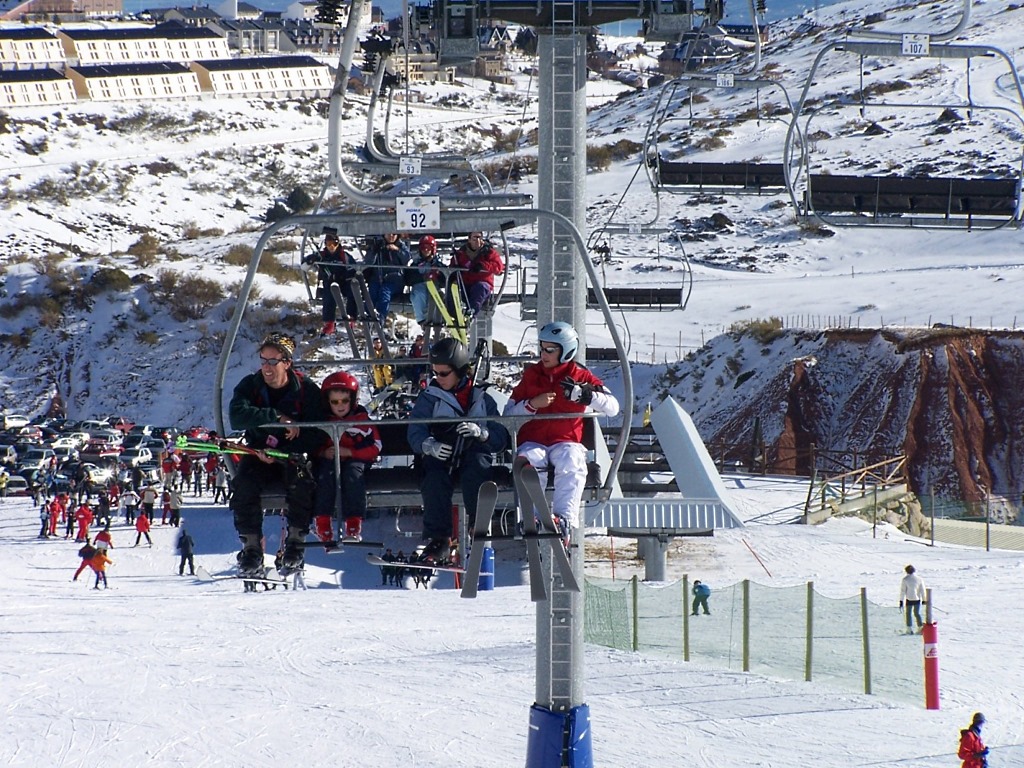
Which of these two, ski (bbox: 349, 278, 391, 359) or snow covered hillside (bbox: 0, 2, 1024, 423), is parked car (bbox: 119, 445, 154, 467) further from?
ski (bbox: 349, 278, 391, 359)

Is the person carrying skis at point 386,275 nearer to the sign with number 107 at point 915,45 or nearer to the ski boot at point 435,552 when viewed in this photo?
the ski boot at point 435,552

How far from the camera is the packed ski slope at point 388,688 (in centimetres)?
1459

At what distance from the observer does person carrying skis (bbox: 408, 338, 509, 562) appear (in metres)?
8.48

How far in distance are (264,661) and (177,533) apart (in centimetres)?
992

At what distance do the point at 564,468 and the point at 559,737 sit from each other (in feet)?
8.98

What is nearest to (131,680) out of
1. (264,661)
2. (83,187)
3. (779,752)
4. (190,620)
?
(264,661)

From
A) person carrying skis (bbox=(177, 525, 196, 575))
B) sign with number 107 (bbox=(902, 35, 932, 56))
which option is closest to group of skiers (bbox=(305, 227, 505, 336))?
sign with number 107 (bbox=(902, 35, 932, 56))

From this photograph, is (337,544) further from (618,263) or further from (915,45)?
(618,263)

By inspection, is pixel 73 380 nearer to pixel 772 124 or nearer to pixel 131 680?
pixel 772 124

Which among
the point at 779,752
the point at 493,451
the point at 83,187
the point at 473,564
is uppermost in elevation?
the point at 83,187

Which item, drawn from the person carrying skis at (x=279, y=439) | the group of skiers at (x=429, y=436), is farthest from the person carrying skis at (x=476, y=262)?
the person carrying skis at (x=279, y=439)

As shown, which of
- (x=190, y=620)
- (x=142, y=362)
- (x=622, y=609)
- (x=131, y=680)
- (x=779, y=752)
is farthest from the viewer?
(x=142, y=362)

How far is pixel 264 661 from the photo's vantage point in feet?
57.5

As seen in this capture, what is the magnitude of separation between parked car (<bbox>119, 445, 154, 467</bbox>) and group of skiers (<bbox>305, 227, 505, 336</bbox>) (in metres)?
28.0
